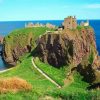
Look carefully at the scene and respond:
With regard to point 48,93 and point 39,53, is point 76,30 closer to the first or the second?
point 39,53

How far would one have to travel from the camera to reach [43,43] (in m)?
94.3

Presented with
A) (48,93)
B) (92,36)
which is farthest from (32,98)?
(92,36)

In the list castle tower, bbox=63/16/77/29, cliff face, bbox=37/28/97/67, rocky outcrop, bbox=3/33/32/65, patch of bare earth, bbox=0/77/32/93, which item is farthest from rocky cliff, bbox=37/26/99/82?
patch of bare earth, bbox=0/77/32/93

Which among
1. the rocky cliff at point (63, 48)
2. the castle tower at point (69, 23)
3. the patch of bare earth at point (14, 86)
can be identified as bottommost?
the rocky cliff at point (63, 48)

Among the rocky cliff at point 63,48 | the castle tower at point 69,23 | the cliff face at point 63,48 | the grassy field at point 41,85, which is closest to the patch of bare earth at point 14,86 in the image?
the grassy field at point 41,85

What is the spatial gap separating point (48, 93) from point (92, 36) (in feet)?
294

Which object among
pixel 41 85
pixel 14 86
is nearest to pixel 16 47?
pixel 41 85

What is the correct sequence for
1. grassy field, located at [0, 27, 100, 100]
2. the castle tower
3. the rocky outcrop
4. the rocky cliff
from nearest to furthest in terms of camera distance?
grassy field, located at [0, 27, 100, 100] → the rocky cliff → the castle tower → the rocky outcrop

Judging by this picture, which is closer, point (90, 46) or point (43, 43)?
point (43, 43)

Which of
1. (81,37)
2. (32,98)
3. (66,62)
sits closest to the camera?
(32,98)

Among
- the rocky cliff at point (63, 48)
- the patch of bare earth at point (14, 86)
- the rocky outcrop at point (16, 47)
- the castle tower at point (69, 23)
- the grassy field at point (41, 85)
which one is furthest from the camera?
the rocky outcrop at point (16, 47)

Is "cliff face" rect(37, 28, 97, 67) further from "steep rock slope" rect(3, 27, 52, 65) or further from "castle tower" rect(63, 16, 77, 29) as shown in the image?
"steep rock slope" rect(3, 27, 52, 65)

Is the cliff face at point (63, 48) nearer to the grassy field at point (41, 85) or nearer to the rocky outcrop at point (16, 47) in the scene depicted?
the grassy field at point (41, 85)

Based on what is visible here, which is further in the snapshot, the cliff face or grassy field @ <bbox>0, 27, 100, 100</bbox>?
the cliff face
